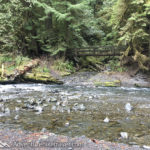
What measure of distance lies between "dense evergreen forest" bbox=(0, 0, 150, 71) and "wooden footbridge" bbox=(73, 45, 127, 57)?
0.81m

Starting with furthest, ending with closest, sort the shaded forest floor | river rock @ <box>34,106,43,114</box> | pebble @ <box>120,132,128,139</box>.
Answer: the shaded forest floor < river rock @ <box>34,106,43,114</box> < pebble @ <box>120,132,128,139</box>

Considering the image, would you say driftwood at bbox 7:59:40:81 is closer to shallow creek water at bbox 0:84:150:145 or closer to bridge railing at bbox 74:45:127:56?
bridge railing at bbox 74:45:127:56

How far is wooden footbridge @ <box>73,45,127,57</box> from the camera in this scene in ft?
63.2

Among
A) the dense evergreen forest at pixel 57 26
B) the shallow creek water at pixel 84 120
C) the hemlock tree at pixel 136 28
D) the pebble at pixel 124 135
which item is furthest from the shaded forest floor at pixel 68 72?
the pebble at pixel 124 135

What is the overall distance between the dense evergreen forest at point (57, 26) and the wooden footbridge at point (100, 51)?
0.81 metres

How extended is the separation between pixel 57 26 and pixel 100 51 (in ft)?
18.8

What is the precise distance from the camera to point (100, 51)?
19609 mm

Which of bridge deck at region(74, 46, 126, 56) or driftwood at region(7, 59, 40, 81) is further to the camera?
bridge deck at region(74, 46, 126, 56)

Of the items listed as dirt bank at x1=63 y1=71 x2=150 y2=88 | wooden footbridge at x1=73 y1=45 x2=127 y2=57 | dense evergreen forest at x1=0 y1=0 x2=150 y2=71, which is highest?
dense evergreen forest at x1=0 y1=0 x2=150 y2=71

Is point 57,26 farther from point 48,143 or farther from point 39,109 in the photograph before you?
point 48,143

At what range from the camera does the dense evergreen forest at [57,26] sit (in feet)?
53.2

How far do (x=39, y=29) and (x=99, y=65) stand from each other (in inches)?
317

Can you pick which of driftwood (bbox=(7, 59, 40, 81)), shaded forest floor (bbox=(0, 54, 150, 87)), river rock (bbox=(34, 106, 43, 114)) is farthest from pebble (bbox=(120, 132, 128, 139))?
driftwood (bbox=(7, 59, 40, 81))

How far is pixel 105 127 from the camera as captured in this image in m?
5.36
